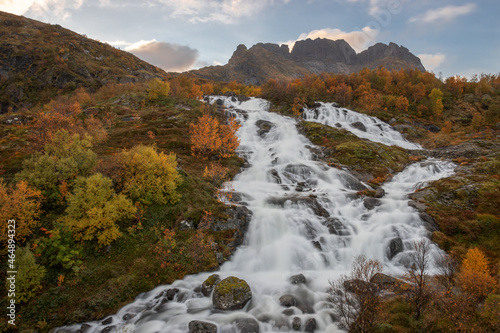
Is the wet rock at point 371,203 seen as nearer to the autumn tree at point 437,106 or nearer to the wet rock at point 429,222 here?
the wet rock at point 429,222

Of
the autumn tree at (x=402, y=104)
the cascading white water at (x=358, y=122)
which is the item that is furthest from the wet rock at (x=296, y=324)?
the autumn tree at (x=402, y=104)

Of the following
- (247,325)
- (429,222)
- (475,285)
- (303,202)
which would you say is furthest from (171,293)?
(429,222)

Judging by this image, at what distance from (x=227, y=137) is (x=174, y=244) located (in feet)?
78.7

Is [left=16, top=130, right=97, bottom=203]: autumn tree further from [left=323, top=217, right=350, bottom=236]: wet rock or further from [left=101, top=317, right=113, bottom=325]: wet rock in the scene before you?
[left=323, top=217, right=350, bottom=236]: wet rock

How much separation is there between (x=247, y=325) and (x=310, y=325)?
350 cm

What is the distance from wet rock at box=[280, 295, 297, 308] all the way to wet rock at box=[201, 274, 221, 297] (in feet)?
14.8

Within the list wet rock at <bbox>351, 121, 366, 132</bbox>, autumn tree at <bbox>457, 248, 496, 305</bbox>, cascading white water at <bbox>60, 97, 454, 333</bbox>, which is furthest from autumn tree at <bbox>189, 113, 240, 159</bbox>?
wet rock at <bbox>351, 121, 366, 132</bbox>

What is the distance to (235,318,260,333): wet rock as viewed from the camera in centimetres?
1229

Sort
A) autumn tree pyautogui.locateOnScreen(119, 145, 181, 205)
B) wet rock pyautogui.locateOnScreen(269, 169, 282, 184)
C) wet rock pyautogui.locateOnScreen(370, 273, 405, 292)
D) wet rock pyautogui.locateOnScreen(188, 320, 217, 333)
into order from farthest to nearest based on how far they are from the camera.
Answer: wet rock pyautogui.locateOnScreen(269, 169, 282, 184) < autumn tree pyautogui.locateOnScreen(119, 145, 181, 205) < wet rock pyautogui.locateOnScreen(370, 273, 405, 292) < wet rock pyautogui.locateOnScreen(188, 320, 217, 333)

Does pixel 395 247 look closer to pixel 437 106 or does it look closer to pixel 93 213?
pixel 93 213

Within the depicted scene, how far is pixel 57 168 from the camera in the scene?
1930 centimetres

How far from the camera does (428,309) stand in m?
12.0

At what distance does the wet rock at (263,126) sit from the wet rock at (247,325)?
45.9 meters

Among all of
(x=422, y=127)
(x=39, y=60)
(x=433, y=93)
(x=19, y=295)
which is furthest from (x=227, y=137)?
(x=39, y=60)
